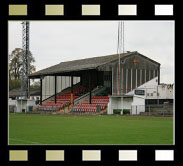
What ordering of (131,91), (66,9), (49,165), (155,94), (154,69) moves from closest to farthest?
(49,165) → (66,9) → (155,94) → (131,91) → (154,69)

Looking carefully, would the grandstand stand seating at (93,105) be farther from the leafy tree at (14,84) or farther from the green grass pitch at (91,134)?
the leafy tree at (14,84)

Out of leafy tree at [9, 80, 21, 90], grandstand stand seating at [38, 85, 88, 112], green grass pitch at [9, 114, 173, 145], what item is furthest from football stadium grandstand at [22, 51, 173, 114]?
leafy tree at [9, 80, 21, 90]

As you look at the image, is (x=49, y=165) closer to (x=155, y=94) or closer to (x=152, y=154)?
(x=152, y=154)

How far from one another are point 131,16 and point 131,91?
29.6 metres

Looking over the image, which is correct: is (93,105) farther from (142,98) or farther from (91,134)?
(91,134)

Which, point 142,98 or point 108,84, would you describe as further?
point 108,84

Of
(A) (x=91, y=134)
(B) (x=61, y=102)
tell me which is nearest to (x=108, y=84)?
(B) (x=61, y=102)

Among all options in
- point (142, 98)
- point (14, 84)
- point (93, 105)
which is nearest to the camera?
point (142, 98)

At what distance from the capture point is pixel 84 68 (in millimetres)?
36625

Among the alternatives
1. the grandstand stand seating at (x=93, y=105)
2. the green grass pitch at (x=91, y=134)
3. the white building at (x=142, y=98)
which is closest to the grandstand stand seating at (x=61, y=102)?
the grandstand stand seating at (x=93, y=105)

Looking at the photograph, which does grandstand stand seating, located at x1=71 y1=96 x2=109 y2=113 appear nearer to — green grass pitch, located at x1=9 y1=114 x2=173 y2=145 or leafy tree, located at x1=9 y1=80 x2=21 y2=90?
green grass pitch, located at x1=9 y1=114 x2=173 y2=145

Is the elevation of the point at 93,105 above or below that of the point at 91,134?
below
